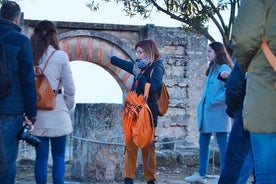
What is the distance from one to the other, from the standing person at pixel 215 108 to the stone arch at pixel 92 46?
235 inches

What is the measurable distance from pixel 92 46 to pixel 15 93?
8.03 meters

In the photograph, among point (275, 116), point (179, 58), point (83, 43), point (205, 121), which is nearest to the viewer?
point (275, 116)

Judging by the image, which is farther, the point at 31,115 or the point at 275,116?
the point at 31,115

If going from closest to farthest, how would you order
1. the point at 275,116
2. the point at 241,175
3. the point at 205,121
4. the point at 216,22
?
1. the point at 275,116
2. the point at 241,175
3. the point at 205,121
4. the point at 216,22

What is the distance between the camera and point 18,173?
8078 mm

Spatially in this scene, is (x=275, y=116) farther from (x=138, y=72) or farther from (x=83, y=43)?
(x=83, y=43)

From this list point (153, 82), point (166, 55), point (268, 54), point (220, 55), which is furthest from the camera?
point (166, 55)

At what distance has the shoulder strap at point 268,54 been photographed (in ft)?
10.1

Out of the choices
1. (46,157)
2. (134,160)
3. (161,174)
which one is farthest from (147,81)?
(161,174)

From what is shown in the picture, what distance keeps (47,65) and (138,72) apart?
1242 mm

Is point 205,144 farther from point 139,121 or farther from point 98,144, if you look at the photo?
point 98,144

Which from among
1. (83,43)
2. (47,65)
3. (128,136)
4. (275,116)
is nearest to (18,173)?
(128,136)

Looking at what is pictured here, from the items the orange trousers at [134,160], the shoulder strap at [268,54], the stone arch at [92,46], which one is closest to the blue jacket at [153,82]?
the orange trousers at [134,160]

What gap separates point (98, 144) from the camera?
712cm
